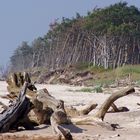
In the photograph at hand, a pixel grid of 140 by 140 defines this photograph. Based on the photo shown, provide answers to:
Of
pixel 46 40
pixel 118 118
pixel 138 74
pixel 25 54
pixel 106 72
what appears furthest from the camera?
pixel 25 54

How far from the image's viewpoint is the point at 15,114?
39.8ft

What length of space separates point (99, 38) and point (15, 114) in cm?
4973

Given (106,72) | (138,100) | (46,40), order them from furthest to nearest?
(46,40)
(106,72)
(138,100)

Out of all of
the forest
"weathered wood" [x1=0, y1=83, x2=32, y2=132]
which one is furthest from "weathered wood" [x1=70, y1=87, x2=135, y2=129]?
the forest

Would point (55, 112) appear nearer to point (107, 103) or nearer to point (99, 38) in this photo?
point (107, 103)

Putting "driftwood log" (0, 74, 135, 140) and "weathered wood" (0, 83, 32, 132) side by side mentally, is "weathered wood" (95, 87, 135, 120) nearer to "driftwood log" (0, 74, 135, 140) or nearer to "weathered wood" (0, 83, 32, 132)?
"driftwood log" (0, 74, 135, 140)

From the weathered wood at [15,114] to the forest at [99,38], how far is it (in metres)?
43.2

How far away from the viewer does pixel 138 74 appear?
4325 centimetres

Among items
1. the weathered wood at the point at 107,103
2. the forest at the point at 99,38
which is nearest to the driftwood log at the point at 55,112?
the weathered wood at the point at 107,103

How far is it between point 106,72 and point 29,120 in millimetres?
36587

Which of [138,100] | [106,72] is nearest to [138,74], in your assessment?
[106,72]

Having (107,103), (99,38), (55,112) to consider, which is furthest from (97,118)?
(99,38)

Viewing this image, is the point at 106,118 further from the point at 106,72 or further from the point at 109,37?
the point at 109,37

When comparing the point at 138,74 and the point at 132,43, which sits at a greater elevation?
the point at 132,43
